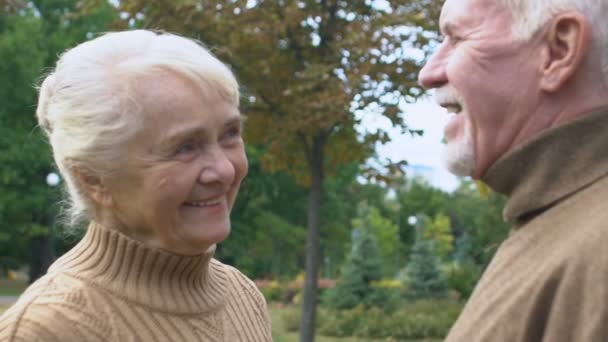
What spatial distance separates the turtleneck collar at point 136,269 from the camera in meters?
2.35

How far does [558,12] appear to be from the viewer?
5.87ft

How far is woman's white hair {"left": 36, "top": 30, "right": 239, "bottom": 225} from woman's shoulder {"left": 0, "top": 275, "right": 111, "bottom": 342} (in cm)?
24

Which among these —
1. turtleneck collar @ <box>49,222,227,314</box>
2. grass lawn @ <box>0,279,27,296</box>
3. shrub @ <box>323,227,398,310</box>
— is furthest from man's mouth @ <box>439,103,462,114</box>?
grass lawn @ <box>0,279,27,296</box>

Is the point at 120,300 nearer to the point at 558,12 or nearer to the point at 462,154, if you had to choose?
the point at 462,154

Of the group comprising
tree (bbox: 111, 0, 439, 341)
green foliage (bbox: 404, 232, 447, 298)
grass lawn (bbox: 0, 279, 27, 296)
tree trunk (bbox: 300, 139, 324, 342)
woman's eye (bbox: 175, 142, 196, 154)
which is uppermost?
woman's eye (bbox: 175, 142, 196, 154)

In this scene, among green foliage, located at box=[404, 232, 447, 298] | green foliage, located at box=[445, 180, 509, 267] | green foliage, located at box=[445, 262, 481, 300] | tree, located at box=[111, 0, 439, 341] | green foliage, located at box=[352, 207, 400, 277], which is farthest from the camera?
green foliage, located at box=[352, 207, 400, 277]

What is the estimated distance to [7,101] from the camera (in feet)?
93.7

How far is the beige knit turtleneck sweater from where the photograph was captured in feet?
7.19

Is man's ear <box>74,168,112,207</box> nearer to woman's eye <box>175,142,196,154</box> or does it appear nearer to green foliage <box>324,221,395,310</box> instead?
woman's eye <box>175,142,196,154</box>

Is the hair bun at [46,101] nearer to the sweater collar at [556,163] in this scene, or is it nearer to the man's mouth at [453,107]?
the man's mouth at [453,107]

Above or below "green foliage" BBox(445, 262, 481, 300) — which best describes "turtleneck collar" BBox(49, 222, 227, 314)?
above

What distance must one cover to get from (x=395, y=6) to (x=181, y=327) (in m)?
5.89

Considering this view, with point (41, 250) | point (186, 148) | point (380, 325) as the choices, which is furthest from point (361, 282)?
point (186, 148)

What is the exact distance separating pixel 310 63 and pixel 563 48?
21.2ft
